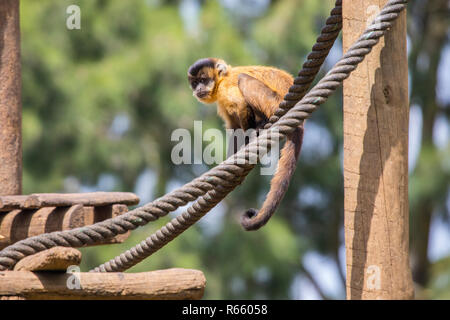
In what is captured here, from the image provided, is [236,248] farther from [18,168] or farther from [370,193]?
[370,193]

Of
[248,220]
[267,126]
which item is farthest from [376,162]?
[248,220]

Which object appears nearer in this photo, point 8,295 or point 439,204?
point 8,295

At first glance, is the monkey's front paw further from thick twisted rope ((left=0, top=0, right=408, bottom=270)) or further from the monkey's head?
the monkey's head

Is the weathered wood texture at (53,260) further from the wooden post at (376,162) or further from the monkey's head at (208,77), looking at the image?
the monkey's head at (208,77)

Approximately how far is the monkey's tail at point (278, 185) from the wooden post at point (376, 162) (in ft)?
2.07

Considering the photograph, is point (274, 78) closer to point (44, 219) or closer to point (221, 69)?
point (221, 69)

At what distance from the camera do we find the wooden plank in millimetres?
4289

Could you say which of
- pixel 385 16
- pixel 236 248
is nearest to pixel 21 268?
pixel 385 16

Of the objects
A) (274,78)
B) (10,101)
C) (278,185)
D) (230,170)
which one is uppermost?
(274,78)

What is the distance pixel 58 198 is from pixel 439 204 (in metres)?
10.00

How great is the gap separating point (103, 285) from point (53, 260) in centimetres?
27

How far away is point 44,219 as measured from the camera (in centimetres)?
442

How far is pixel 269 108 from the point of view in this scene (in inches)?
207

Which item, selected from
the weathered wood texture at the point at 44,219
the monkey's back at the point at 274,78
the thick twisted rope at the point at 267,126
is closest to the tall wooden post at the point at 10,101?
the weathered wood texture at the point at 44,219
